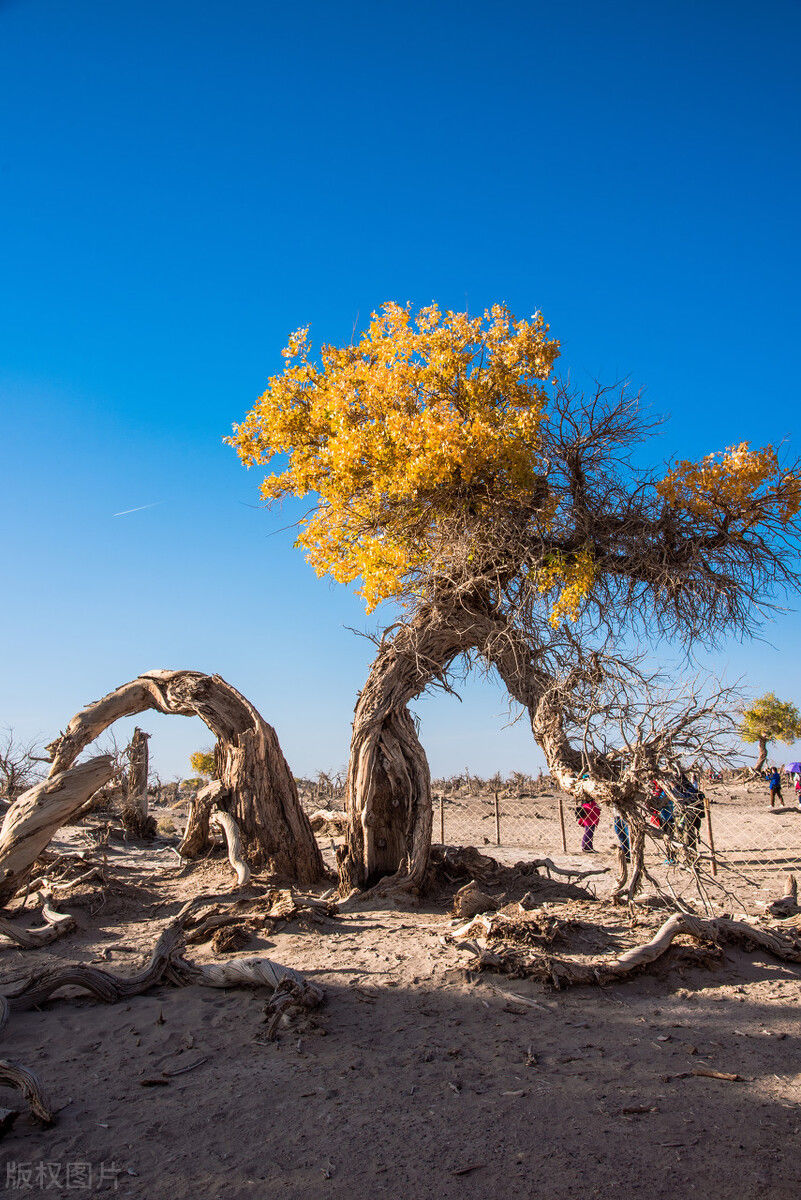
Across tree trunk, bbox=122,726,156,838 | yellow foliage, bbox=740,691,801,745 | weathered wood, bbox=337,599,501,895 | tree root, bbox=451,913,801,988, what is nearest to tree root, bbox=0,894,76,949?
weathered wood, bbox=337,599,501,895

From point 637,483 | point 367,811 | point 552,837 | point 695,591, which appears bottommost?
point 552,837

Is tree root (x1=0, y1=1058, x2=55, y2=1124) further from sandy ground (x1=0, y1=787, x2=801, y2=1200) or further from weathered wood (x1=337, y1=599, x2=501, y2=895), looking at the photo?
weathered wood (x1=337, y1=599, x2=501, y2=895)

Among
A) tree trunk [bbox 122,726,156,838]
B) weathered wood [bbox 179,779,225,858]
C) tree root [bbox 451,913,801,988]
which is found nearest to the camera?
tree root [bbox 451,913,801,988]

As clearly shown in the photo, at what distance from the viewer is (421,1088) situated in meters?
4.29

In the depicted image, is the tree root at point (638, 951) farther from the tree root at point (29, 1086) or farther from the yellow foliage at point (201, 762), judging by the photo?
the yellow foliage at point (201, 762)

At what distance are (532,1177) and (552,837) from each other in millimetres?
16493

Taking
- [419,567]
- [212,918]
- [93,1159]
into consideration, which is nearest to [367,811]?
[212,918]

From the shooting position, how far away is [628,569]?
10273mm

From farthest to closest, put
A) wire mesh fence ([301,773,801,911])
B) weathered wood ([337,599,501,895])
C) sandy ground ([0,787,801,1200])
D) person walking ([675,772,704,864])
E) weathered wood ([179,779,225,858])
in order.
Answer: weathered wood ([179,779,225,858]) < weathered wood ([337,599,501,895]) < wire mesh fence ([301,773,801,911]) < person walking ([675,772,704,864]) < sandy ground ([0,787,801,1200])

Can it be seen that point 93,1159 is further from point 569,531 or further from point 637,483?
point 637,483

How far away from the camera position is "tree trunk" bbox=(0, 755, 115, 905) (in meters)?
9.23

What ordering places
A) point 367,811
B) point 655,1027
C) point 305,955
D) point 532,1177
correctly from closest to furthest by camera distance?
1. point 532,1177
2. point 655,1027
3. point 305,955
4. point 367,811

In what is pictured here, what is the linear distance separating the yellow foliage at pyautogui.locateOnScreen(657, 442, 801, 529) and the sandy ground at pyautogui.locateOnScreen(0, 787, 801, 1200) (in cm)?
578

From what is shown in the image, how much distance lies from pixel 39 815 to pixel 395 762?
4799mm
